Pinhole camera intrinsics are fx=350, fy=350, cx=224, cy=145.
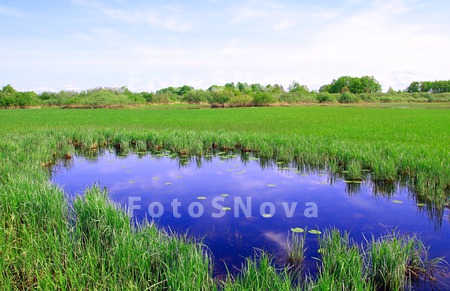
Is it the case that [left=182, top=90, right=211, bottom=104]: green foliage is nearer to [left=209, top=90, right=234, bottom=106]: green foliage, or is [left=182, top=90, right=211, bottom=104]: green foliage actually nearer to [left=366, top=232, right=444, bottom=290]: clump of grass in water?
[left=209, top=90, right=234, bottom=106]: green foliage

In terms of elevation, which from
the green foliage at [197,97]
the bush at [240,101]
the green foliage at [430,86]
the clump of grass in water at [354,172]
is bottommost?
the clump of grass in water at [354,172]

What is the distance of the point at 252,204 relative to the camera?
7355 millimetres

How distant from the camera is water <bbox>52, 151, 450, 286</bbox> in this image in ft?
18.2

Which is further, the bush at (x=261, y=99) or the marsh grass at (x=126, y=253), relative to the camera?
the bush at (x=261, y=99)

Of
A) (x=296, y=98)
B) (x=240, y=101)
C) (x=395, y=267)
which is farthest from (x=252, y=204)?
(x=296, y=98)

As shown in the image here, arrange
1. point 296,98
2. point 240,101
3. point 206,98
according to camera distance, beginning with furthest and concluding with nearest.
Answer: point 206,98 < point 296,98 < point 240,101

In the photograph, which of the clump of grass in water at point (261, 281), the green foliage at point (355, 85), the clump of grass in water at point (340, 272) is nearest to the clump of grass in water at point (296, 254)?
the clump of grass in water at point (340, 272)

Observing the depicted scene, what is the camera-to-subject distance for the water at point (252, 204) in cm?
555

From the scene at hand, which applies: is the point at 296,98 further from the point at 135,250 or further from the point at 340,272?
the point at 135,250

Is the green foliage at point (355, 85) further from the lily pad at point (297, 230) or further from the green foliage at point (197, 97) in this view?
the lily pad at point (297, 230)

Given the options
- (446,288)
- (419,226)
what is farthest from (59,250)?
(419,226)

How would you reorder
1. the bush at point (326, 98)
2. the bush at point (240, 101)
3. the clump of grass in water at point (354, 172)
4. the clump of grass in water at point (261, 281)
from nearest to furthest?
the clump of grass in water at point (261, 281), the clump of grass in water at point (354, 172), the bush at point (240, 101), the bush at point (326, 98)

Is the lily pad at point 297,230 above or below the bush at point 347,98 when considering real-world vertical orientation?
below

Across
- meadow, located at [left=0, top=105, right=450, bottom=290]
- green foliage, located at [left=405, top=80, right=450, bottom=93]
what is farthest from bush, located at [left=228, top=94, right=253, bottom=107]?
green foliage, located at [left=405, top=80, right=450, bottom=93]
